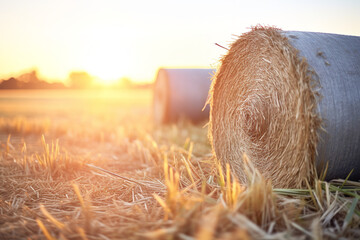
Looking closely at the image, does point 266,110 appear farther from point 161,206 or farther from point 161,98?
point 161,98

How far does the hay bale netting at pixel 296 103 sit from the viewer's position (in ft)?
7.33

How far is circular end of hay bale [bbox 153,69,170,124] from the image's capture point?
7.41 m

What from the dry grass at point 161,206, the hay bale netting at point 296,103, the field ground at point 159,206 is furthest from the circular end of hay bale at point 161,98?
the hay bale netting at point 296,103

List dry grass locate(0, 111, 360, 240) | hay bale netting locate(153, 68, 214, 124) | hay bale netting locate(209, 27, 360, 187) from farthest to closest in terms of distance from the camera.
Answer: hay bale netting locate(153, 68, 214, 124), hay bale netting locate(209, 27, 360, 187), dry grass locate(0, 111, 360, 240)

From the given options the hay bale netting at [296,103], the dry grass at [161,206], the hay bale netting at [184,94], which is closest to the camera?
the dry grass at [161,206]

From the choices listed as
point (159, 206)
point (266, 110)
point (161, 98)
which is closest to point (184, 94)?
point (161, 98)

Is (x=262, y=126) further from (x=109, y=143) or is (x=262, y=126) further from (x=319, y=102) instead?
(x=109, y=143)

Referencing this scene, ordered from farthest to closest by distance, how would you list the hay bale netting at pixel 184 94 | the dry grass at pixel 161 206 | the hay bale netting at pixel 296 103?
the hay bale netting at pixel 184 94, the hay bale netting at pixel 296 103, the dry grass at pixel 161 206

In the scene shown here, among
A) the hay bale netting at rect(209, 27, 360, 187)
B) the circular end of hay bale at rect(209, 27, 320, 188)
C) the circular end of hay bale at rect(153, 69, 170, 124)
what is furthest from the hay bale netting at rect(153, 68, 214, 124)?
the hay bale netting at rect(209, 27, 360, 187)

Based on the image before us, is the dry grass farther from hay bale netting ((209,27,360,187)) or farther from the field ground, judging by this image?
hay bale netting ((209,27,360,187))

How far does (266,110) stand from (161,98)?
5208mm

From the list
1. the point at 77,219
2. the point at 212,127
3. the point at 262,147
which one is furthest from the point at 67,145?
the point at 262,147

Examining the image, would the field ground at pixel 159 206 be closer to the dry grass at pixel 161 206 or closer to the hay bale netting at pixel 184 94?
the dry grass at pixel 161 206

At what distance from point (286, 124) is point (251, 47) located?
940 mm
